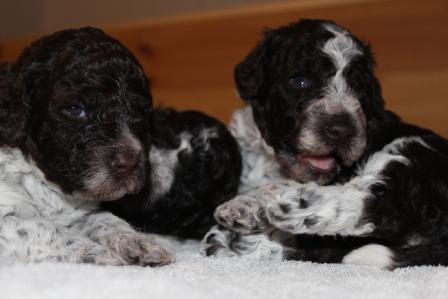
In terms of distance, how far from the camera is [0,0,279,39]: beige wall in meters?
5.34

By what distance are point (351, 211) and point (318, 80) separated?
85 cm

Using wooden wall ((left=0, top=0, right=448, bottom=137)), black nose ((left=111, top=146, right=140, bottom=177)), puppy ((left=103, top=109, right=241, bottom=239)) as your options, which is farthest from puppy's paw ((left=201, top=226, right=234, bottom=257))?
wooden wall ((left=0, top=0, right=448, bottom=137))

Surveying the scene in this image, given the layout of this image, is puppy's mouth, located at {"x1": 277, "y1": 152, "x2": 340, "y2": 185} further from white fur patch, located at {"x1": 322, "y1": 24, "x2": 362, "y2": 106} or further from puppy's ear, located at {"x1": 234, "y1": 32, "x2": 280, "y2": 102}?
puppy's ear, located at {"x1": 234, "y1": 32, "x2": 280, "y2": 102}

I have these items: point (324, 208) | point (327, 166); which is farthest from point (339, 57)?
point (324, 208)

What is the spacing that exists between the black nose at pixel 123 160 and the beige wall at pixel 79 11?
2.44 m

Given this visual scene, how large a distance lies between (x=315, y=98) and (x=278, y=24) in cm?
157

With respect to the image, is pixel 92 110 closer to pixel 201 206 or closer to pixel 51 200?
pixel 51 200

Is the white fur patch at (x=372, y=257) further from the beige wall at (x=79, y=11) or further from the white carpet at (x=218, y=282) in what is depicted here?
the beige wall at (x=79, y=11)

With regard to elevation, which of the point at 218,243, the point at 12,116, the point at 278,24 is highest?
the point at 278,24

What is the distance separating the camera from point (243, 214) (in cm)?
308

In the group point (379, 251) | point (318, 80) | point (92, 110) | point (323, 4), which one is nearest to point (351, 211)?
point (379, 251)

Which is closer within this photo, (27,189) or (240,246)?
(27,189)

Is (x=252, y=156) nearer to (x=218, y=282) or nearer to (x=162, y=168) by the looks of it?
(x=162, y=168)

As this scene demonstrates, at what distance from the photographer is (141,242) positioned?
113 inches
